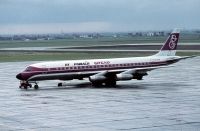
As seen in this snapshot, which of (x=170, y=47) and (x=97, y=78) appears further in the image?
(x=170, y=47)

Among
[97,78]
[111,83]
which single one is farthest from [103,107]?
[111,83]

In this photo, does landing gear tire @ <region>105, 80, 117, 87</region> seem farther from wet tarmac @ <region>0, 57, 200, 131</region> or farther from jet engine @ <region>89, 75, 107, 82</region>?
jet engine @ <region>89, 75, 107, 82</region>

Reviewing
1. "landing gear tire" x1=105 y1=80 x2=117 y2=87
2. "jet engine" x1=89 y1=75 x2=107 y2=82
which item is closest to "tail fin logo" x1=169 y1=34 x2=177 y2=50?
"landing gear tire" x1=105 y1=80 x2=117 y2=87

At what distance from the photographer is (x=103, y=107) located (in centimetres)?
3938

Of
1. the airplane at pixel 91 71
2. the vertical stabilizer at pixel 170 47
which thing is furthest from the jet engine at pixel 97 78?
the vertical stabilizer at pixel 170 47

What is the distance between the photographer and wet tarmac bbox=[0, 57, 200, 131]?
3088 centimetres

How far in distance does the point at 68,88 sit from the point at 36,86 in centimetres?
359

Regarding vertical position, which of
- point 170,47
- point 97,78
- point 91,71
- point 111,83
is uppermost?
point 170,47

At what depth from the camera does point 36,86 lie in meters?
57.0

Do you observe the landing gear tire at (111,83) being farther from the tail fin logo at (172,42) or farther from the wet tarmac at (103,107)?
the tail fin logo at (172,42)

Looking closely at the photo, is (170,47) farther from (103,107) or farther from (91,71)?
(103,107)

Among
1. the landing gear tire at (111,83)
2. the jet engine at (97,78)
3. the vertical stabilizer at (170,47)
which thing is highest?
the vertical stabilizer at (170,47)

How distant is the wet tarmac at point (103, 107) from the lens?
30875 millimetres

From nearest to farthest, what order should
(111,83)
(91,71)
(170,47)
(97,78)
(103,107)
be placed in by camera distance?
1. (103,107)
2. (97,78)
3. (91,71)
4. (111,83)
5. (170,47)
